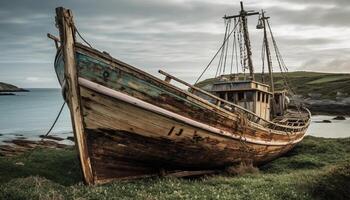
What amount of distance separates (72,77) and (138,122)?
2575 mm

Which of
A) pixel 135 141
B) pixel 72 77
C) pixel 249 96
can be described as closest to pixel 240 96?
pixel 249 96

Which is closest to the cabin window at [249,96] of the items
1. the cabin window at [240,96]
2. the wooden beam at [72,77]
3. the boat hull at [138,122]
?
the cabin window at [240,96]

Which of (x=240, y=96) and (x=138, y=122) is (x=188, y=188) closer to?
(x=138, y=122)

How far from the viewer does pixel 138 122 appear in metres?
12.5

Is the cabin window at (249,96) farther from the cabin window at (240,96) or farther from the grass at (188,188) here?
the grass at (188,188)

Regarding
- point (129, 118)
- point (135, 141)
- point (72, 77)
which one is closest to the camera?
point (72, 77)

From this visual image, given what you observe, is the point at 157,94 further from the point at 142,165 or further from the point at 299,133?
the point at 299,133

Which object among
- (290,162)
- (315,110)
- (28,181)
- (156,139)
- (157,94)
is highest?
(157,94)

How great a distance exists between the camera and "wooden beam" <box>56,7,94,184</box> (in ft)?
38.5

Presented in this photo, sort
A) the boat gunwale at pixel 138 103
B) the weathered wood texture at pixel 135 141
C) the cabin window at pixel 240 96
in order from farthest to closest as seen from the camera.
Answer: the cabin window at pixel 240 96
the weathered wood texture at pixel 135 141
the boat gunwale at pixel 138 103

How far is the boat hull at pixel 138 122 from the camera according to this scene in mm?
11922

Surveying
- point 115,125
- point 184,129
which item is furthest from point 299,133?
point 115,125

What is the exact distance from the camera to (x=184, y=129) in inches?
516

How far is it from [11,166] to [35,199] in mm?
7674
